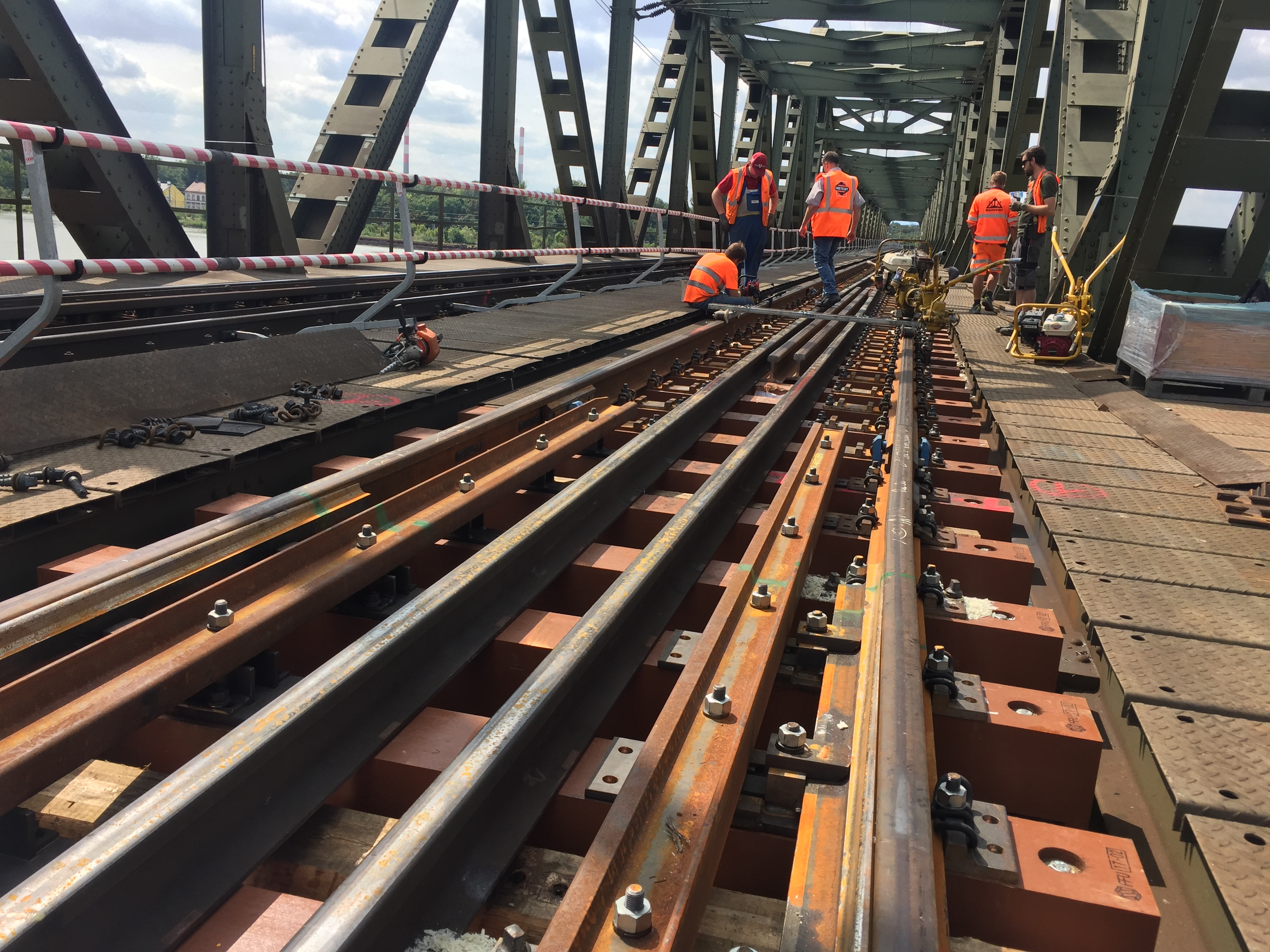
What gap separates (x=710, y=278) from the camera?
32.7 ft

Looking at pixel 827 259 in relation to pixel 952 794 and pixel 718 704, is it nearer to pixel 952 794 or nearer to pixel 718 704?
pixel 718 704

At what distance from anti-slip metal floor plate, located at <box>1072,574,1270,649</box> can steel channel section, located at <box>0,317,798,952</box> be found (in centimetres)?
170

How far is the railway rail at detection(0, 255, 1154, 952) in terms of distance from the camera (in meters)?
1.55

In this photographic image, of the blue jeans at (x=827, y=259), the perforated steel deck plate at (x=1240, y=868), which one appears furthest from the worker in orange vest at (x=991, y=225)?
the perforated steel deck plate at (x=1240, y=868)

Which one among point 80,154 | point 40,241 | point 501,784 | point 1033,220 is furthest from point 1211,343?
point 80,154

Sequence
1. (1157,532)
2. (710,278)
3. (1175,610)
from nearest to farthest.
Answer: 1. (1175,610)
2. (1157,532)
3. (710,278)

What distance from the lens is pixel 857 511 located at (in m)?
4.13

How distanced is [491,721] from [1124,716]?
5.15 ft

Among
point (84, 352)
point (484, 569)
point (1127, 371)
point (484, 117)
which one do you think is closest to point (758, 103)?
point (484, 117)

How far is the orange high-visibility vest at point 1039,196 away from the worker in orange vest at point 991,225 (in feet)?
2.95

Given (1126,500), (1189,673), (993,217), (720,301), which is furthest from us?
(993,217)

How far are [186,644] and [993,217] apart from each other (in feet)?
38.9

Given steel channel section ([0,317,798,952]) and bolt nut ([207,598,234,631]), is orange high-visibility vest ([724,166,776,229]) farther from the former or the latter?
bolt nut ([207,598,234,631])

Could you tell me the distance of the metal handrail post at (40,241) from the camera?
12.6 feet
